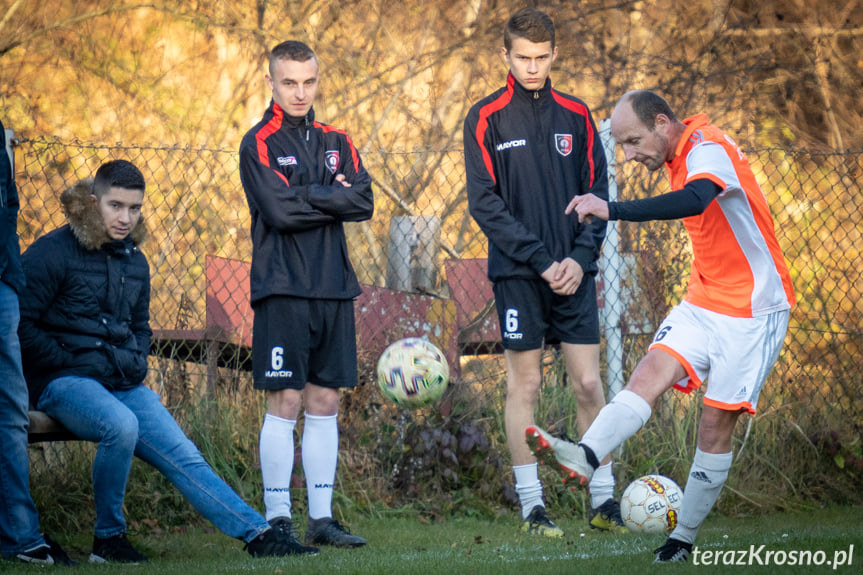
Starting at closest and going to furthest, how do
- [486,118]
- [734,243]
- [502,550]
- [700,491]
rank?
[700,491]
[734,243]
[502,550]
[486,118]

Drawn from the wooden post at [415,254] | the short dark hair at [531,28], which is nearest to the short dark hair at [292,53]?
the short dark hair at [531,28]

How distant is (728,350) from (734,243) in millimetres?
459

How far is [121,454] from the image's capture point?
4168mm

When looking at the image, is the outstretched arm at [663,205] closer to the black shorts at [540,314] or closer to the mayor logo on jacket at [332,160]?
the black shorts at [540,314]

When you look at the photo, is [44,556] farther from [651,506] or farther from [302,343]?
[651,506]

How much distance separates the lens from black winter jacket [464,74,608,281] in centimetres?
499

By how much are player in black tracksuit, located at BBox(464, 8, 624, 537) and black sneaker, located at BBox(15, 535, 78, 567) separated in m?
2.30

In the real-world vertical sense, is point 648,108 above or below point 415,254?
above

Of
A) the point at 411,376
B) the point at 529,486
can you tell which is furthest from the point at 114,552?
the point at 529,486

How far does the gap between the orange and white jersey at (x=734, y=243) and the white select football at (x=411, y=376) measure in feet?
4.90

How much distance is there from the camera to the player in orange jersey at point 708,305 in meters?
3.58

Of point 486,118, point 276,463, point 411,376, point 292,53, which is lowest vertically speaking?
point 276,463

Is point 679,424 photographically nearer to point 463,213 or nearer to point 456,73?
point 463,213

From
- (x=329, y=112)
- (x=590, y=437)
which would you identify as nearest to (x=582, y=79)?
(x=329, y=112)
